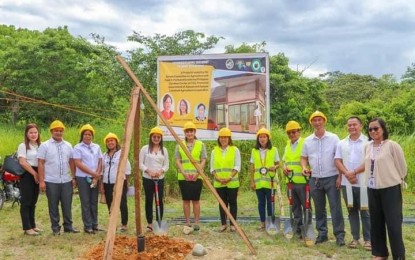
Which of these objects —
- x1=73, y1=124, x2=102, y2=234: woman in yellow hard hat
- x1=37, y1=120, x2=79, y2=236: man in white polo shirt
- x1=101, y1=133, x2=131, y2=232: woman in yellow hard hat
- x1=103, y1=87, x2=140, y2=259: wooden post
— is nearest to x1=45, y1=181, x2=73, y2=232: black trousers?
x1=37, y1=120, x2=79, y2=236: man in white polo shirt

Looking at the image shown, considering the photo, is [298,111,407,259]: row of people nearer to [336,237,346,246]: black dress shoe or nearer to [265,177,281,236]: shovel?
[336,237,346,246]: black dress shoe

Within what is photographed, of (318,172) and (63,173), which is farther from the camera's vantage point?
(63,173)

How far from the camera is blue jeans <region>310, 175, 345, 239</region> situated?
17.7ft

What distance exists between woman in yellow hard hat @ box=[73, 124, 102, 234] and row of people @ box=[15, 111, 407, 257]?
0.05 ft

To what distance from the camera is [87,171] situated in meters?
6.13

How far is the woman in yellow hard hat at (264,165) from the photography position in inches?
242

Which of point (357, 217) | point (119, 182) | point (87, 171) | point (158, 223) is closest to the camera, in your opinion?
point (119, 182)

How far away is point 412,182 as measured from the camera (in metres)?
10.5

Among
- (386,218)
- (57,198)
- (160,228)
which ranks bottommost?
(160,228)

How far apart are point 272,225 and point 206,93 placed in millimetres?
2724

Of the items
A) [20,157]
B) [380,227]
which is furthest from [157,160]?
[380,227]

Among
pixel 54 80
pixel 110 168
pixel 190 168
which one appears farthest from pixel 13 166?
pixel 54 80

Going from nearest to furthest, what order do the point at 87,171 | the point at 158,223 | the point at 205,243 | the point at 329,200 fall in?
the point at 329,200
the point at 205,243
the point at 87,171
the point at 158,223

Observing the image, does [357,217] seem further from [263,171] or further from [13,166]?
[13,166]
